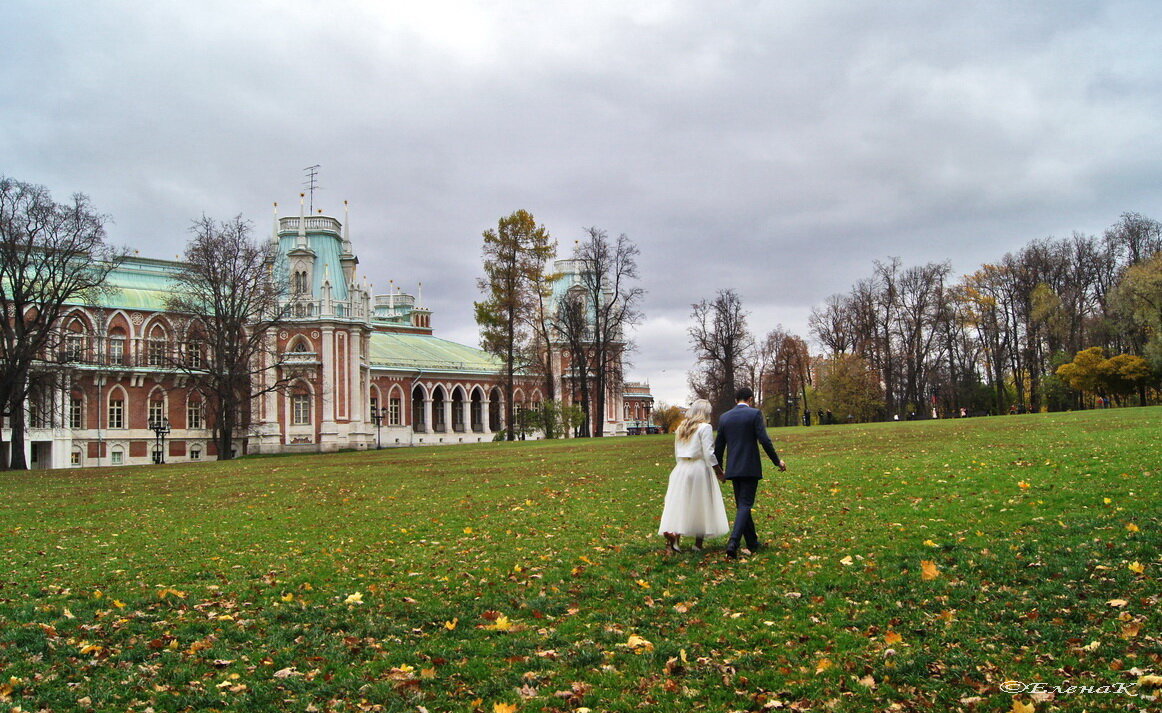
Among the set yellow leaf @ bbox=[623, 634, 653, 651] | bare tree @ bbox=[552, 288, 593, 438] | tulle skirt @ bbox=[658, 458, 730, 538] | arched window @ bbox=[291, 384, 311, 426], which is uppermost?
bare tree @ bbox=[552, 288, 593, 438]

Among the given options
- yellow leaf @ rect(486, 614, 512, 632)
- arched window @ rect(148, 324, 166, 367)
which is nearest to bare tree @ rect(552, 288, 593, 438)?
arched window @ rect(148, 324, 166, 367)

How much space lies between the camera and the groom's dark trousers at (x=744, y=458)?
947 centimetres

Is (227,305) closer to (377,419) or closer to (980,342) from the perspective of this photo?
(377,419)

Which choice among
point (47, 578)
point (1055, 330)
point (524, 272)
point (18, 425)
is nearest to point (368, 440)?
point (524, 272)

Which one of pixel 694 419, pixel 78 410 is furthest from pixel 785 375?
pixel 694 419

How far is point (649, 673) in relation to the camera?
19.7 feet

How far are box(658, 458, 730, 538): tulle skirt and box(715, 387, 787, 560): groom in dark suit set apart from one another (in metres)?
0.22

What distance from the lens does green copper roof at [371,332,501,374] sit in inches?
3068

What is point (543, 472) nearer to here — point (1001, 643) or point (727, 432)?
point (727, 432)

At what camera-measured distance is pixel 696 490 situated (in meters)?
9.73

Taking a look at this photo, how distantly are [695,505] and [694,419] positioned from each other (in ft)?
3.26

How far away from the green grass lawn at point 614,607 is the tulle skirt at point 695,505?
34 cm

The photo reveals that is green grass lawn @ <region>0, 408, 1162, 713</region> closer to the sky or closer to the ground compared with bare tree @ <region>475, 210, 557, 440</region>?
closer to the ground

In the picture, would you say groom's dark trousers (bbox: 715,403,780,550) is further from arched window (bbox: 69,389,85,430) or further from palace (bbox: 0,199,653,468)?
arched window (bbox: 69,389,85,430)
